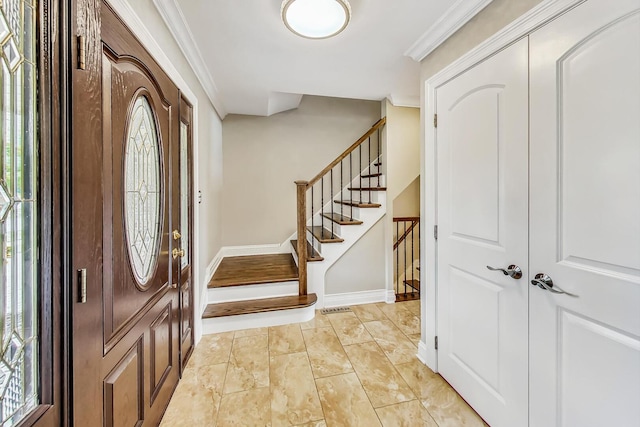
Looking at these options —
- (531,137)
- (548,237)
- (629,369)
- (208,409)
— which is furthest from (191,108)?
(629,369)

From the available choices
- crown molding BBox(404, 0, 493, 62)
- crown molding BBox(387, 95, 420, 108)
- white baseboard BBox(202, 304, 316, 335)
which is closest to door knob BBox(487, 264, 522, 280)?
crown molding BBox(404, 0, 493, 62)

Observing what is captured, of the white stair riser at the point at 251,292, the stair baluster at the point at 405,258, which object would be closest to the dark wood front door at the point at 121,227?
the white stair riser at the point at 251,292

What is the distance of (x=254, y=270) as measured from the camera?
121 inches

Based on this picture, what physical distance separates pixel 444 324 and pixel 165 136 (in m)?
2.17

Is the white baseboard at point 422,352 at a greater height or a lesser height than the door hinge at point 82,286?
lesser

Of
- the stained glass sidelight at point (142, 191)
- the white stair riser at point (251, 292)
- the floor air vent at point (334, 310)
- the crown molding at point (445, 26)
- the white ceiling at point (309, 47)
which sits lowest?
the floor air vent at point (334, 310)

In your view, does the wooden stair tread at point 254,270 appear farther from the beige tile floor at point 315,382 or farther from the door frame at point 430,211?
the door frame at point 430,211

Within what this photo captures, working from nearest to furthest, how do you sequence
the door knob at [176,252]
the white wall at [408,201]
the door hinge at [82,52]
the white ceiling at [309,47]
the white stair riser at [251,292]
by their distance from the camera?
the door hinge at [82,52], the white ceiling at [309,47], the door knob at [176,252], the white stair riser at [251,292], the white wall at [408,201]

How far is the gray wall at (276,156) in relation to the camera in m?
3.75

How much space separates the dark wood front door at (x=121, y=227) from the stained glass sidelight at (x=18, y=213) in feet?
0.35

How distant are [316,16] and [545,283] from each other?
181 cm

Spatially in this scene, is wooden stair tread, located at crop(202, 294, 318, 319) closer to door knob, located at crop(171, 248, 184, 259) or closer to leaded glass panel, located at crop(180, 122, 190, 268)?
leaded glass panel, located at crop(180, 122, 190, 268)

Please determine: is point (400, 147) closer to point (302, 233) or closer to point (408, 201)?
point (408, 201)

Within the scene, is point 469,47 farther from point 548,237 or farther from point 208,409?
point 208,409
